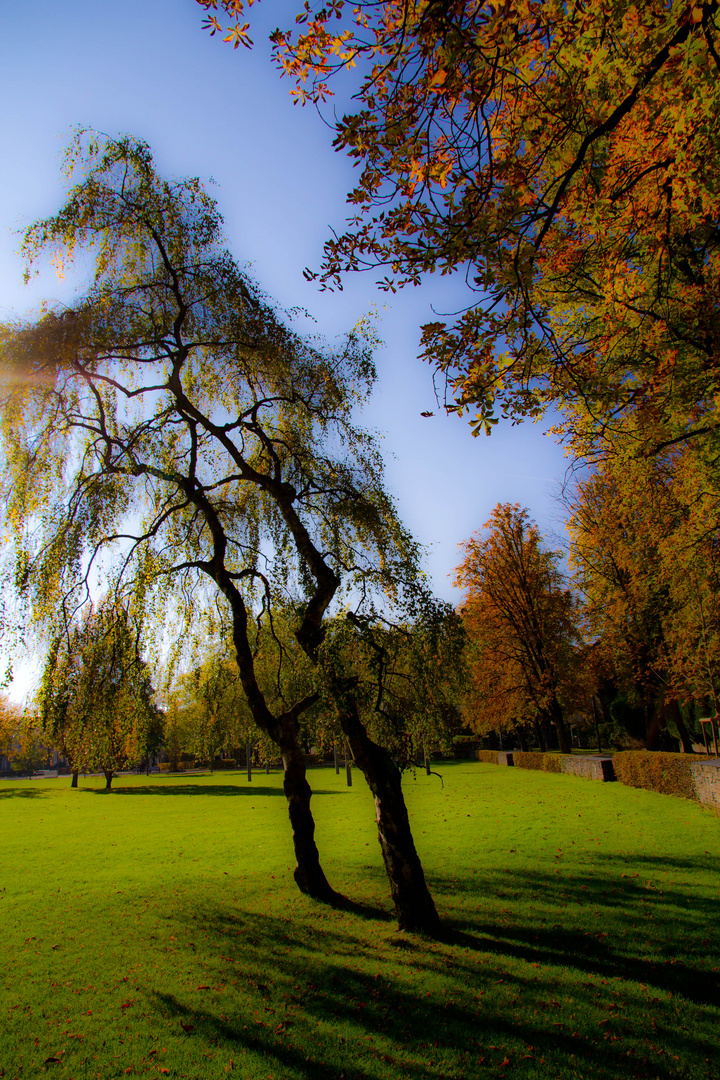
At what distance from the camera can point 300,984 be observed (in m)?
6.54

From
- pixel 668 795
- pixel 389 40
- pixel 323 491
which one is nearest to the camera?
pixel 389 40

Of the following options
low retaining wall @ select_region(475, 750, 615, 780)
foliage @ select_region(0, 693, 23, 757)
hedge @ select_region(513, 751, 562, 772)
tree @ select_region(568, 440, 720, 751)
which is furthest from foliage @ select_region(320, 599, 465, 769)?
foliage @ select_region(0, 693, 23, 757)

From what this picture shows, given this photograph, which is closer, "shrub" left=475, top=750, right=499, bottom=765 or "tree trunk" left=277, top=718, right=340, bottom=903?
"tree trunk" left=277, top=718, right=340, bottom=903

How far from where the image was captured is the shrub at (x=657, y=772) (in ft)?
56.1

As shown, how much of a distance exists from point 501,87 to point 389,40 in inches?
38.6

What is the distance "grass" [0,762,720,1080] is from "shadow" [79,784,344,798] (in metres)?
17.5

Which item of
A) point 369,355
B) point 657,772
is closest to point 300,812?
point 369,355

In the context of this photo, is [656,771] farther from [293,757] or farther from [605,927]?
[293,757]

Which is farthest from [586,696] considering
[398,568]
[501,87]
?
[501,87]

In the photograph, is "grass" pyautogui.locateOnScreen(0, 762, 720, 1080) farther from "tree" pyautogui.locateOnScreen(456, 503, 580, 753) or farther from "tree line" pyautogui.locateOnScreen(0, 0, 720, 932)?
"tree" pyautogui.locateOnScreen(456, 503, 580, 753)

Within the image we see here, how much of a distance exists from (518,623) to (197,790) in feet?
69.5

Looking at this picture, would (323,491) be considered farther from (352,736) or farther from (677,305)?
(677,305)

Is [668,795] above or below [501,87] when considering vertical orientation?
below

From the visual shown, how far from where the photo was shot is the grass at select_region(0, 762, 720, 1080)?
4.99m
